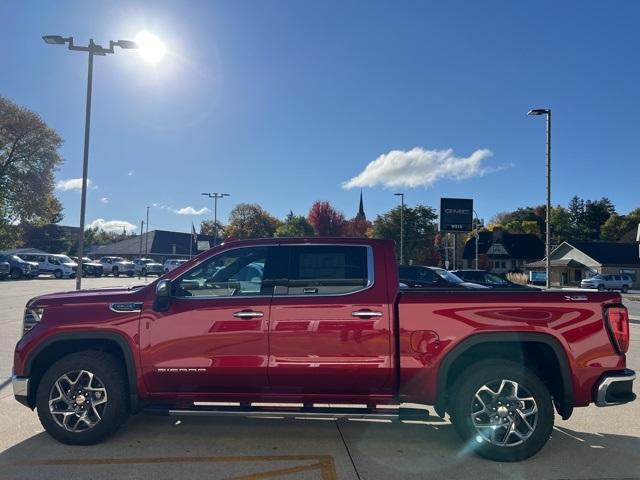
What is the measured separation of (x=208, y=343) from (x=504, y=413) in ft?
8.76

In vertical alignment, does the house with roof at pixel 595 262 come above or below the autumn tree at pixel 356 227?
below

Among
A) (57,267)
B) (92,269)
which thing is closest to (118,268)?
(92,269)

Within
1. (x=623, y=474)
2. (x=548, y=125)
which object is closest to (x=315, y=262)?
(x=623, y=474)

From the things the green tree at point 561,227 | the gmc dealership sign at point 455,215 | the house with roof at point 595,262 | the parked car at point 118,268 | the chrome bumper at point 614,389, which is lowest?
the chrome bumper at point 614,389

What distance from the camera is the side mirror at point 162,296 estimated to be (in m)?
4.29

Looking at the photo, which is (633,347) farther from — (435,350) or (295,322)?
(295,322)

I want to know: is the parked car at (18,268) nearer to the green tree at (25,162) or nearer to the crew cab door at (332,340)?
the green tree at (25,162)

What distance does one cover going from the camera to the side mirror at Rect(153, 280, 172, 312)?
4.29 meters

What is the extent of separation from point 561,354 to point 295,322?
231 centimetres

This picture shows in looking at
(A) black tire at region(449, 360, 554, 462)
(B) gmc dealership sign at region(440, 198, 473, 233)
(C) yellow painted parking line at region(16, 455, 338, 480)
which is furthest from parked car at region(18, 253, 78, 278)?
(A) black tire at region(449, 360, 554, 462)

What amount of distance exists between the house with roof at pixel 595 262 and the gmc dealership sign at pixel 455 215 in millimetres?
13217

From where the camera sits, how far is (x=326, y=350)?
4285 mm

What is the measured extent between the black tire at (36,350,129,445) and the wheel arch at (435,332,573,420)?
289 centimetres

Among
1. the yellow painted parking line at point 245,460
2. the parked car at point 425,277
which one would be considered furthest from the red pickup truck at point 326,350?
the parked car at point 425,277
